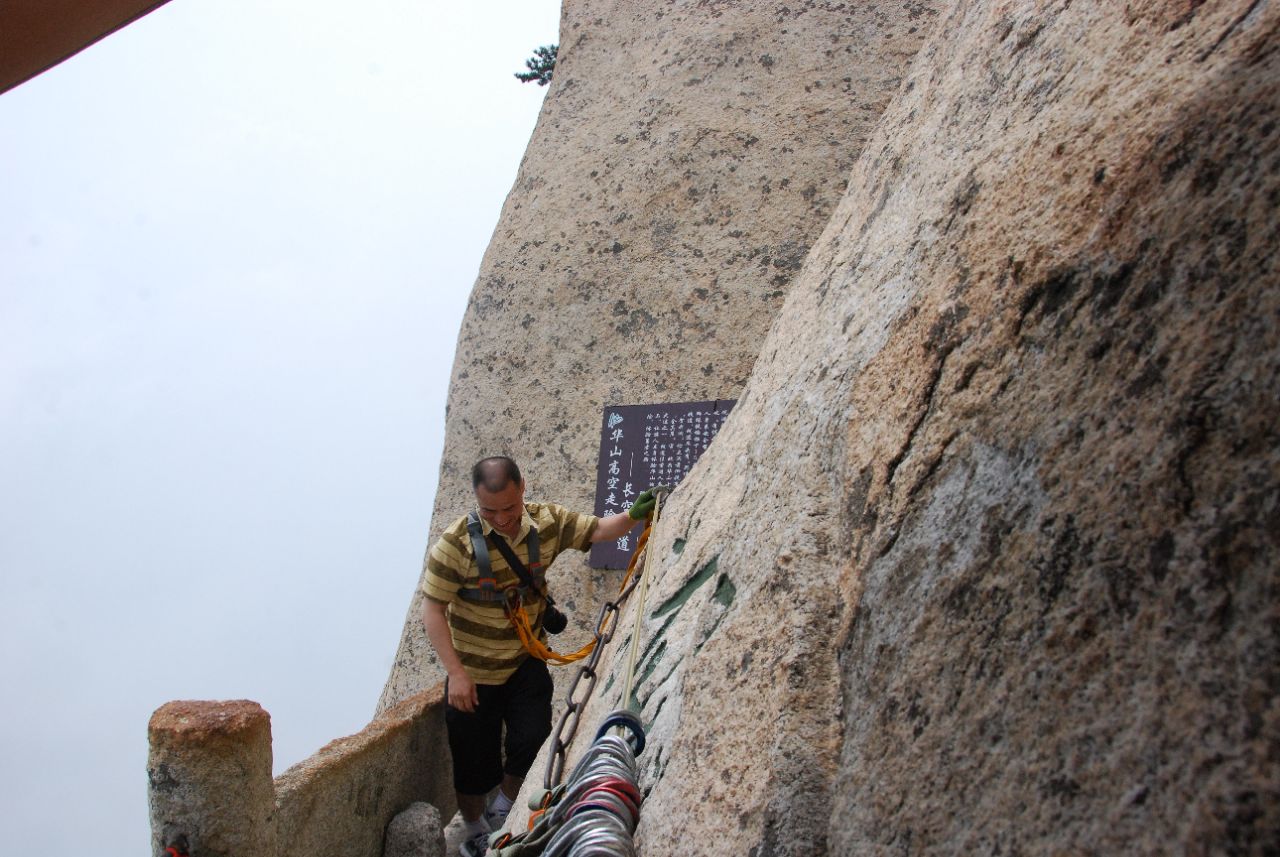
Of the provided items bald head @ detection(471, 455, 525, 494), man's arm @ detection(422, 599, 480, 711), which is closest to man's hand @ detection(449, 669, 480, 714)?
man's arm @ detection(422, 599, 480, 711)

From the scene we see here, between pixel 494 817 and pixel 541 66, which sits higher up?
pixel 541 66

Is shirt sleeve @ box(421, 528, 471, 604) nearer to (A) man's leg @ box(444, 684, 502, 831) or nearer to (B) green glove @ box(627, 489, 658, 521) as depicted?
(A) man's leg @ box(444, 684, 502, 831)

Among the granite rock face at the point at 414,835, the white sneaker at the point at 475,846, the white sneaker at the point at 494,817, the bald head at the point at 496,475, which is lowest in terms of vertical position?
the white sneaker at the point at 475,846

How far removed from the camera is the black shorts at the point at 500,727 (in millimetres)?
3270

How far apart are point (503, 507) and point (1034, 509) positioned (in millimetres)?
2326

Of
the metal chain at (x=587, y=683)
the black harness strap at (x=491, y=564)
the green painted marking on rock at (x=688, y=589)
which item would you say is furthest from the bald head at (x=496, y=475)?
the green painted marking on rock at (x=688, y=589)

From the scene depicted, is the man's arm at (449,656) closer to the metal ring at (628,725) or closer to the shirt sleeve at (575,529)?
the shirt sleeve at (575,529)

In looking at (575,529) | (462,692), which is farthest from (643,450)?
(462,692)

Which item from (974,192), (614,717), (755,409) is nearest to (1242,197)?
(974,192)

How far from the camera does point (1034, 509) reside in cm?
89

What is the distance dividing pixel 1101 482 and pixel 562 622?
2.87 metres

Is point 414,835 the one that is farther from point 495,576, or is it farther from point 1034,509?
point 1034,509

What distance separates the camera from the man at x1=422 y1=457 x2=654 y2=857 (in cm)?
309

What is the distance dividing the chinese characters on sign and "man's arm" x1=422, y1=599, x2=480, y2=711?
1.25m
